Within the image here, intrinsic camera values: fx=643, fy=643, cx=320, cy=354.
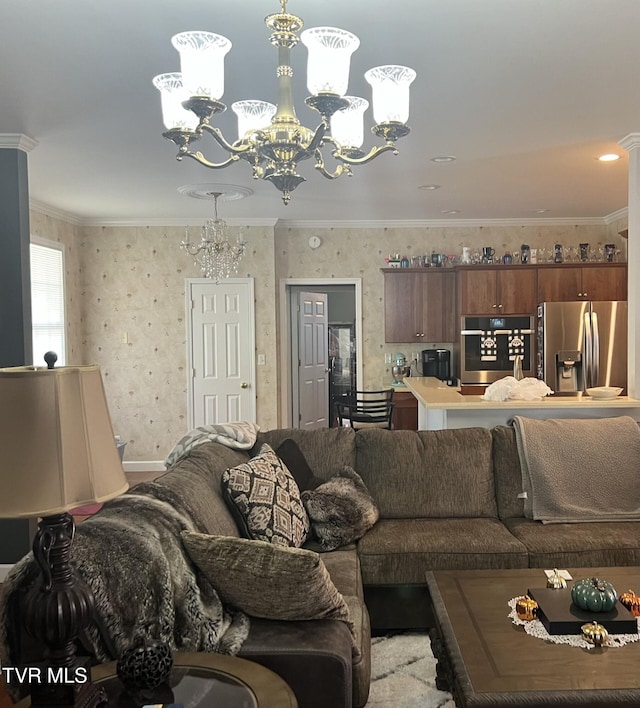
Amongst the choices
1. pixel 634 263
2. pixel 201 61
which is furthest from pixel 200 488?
pixel 634 263

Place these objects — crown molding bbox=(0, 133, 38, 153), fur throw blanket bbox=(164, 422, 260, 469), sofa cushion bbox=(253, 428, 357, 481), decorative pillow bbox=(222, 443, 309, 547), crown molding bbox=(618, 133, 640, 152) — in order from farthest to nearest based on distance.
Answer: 1. crown molding bbox=(618, 133, 640, 152)
2. crown molding bbox=(0, 133, 38, 153)
3. sofa cushion bbox=(253, 428, 357, 481)
4. fur throw blanket bbox=(164, 422, 260, 469)
5. decorative pillow bbox=(222, 443, 309, 547)

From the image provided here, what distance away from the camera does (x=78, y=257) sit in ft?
22.4

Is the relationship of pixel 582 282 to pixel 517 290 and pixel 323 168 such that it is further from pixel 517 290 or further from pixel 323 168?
pixel 323 168

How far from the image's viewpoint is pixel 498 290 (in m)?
6.71

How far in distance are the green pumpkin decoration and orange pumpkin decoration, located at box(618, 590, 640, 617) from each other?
0.10 meters

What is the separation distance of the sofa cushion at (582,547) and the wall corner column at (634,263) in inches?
52.1

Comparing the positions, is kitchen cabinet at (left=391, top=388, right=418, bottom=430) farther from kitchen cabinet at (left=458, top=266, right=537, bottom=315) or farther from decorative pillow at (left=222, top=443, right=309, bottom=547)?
decorative pillow at (left=222, top=443, right=309, bottom=547)

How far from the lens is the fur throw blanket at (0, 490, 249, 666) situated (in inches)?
66.1

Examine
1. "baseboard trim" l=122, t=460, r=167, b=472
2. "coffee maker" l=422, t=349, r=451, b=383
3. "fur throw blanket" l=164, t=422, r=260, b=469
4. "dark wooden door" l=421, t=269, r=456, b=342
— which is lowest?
"baseboard trim" l=122, t=460, r=167, b=472

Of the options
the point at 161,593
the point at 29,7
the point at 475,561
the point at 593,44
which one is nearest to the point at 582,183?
the point at 593,44

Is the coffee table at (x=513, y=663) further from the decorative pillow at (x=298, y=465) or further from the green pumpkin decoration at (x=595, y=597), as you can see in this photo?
the decorative pillow at (x=298, y=465)

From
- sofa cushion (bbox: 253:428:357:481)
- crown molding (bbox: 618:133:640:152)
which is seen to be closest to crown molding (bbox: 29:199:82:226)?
sofa cushion (bbox: 253:428:357:481)

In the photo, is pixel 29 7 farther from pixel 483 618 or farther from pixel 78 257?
pixel 78 257

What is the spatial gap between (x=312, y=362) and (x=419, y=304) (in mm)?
1748
